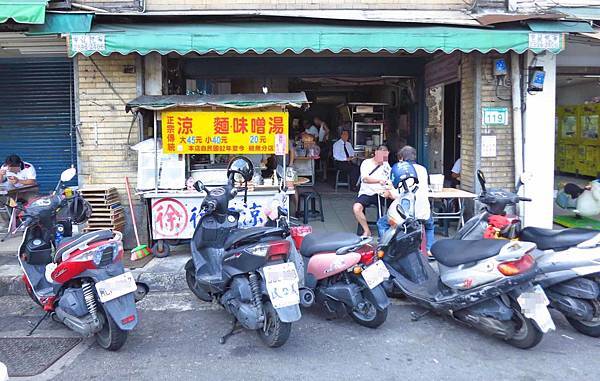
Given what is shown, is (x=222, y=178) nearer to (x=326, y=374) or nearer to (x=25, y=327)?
(x=25, y=327)

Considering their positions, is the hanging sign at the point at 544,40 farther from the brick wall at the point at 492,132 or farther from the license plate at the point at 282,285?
the license plate at the point at 282,285

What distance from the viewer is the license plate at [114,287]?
14.4ft

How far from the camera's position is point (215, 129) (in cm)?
754

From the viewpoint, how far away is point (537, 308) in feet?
14.1

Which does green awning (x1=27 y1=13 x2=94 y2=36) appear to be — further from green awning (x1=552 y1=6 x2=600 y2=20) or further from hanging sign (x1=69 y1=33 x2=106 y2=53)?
green awning (x1=552 y1=6 x2=600 y2=20)

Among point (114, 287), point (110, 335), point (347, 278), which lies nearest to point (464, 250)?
point (347, 278)

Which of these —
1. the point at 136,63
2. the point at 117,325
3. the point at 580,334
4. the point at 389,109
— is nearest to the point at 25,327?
the point at 117,325

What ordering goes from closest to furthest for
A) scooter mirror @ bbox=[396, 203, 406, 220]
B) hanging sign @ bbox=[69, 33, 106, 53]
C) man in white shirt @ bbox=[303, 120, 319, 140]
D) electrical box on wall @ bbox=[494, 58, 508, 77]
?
scooter mirror @ bbox=[396, 203, 406, 220]
hanging sign @ bbox=[69, 33, 106, 53]
electrical box on wall @ bbox=[494, 58, 508, 77]
man in white shirt @ bbox=[303, 120, 319, 140]

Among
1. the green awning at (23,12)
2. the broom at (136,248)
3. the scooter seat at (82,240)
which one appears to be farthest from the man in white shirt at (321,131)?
the scooter seat at (82,240)

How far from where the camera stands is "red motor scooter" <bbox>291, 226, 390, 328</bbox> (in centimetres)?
488

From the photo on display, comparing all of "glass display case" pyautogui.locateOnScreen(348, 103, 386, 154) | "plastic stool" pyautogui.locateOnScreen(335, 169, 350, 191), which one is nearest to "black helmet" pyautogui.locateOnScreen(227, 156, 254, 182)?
"plastic stool" pyautogui.locateOnScreen(335, 169, 350, 191)

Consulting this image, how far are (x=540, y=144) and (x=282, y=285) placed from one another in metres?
5.62

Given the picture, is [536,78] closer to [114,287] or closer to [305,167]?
[305,167]

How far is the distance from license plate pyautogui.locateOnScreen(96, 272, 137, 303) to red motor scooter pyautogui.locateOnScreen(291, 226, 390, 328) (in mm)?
1444
